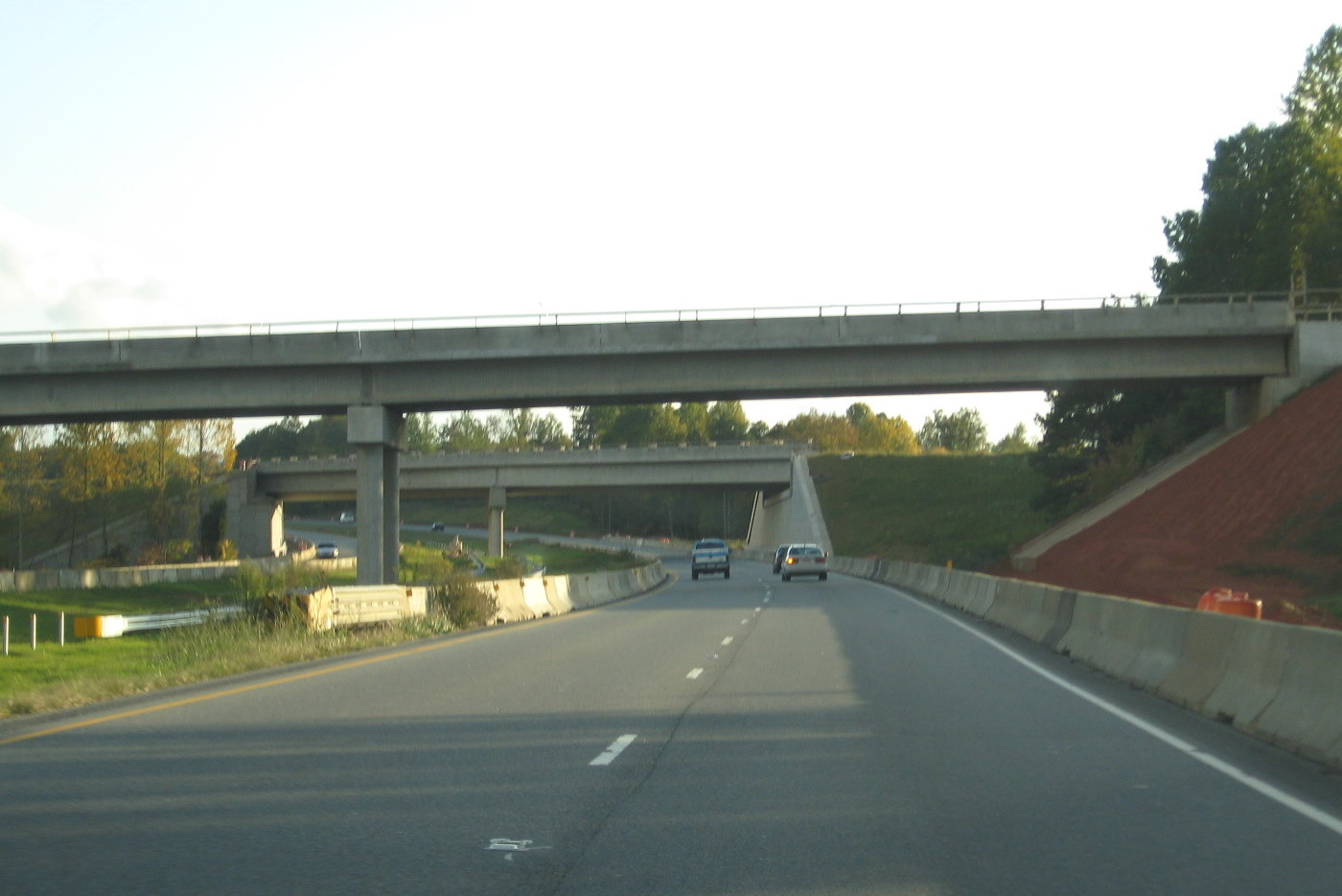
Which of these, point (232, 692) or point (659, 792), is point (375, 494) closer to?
point (232, 692)

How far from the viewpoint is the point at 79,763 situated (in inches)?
427

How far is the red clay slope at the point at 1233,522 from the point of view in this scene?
39.0m

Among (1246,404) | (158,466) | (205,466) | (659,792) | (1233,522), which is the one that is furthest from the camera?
(205,466)

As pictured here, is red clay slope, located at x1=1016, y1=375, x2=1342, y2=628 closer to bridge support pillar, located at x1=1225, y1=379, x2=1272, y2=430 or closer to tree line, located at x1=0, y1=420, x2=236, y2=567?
bridge support pillar, located at x1=1225, y1=379, x2=1272, y2=430

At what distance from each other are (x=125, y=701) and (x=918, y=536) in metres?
82.0

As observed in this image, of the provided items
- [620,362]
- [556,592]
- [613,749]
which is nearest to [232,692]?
[613,749]

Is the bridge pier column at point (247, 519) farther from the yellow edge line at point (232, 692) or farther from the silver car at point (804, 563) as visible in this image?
the yellow edge line at point (232, 692)

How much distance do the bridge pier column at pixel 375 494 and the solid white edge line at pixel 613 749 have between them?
38228mm

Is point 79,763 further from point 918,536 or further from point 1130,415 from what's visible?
point 918,536

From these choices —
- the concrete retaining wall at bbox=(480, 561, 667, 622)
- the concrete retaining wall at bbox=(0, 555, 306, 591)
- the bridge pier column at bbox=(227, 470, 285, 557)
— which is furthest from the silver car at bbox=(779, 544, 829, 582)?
the bridge pier column at bbox=(227, 470, 285, 557)

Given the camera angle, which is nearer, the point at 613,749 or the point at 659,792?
the point at 659,792

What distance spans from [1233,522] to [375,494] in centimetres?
2799

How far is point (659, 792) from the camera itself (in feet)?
31.6

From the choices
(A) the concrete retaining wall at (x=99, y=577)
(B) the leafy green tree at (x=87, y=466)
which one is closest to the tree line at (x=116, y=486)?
(B) the leafy green tree at (x=87, y=466)
